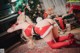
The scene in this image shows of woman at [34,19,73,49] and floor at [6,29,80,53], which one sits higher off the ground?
woman at [34,19,73,49]

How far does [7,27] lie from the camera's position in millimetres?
1493

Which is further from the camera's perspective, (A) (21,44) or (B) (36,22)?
(A) (21,44)

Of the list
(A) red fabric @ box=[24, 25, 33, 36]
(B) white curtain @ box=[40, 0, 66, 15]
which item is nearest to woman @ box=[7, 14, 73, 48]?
(A) red fabric @ box=[24, 25, 33, 36]

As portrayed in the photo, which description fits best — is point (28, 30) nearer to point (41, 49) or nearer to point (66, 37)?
point (41, 49)

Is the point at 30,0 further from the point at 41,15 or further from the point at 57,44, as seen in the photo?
the point at 57,44

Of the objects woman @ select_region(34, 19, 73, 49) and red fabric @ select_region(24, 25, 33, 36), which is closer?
woman @ select_region(34, 19, 73, 49)

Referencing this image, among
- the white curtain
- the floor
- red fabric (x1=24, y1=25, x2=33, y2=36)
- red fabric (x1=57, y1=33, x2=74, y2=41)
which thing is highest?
the white curtain

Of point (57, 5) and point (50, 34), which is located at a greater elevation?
point (57, 5)

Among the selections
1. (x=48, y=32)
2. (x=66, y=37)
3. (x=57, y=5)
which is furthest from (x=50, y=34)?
(x=57, y=5)

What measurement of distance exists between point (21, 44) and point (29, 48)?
0.12 meters

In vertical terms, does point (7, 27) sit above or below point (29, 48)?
above

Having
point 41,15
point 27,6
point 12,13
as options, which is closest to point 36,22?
point 41,15

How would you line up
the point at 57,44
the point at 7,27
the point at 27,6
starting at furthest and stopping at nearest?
1. the point at 7,27
2. the point at 27,6
3. the point at 57,44

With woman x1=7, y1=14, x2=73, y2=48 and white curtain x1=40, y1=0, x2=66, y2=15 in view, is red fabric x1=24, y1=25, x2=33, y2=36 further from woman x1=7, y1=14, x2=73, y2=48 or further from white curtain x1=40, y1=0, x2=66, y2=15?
white curtain x1=40, y1=0, x2=66, y2=15
